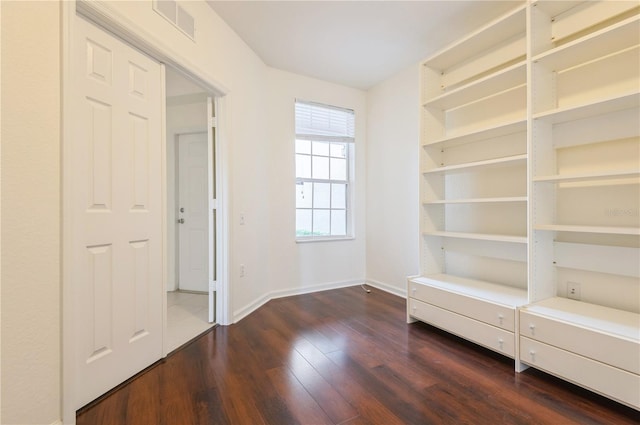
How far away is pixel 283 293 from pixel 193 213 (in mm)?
1616

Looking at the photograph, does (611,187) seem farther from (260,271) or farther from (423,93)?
(260,271)

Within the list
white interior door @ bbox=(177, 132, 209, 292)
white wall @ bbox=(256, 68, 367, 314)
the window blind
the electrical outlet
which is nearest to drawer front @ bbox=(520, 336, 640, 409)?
the electrical outlet

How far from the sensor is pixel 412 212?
3.40m

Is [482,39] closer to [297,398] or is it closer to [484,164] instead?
[484,164]

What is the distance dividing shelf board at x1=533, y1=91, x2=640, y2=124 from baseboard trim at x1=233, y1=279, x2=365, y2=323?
9.32 ft

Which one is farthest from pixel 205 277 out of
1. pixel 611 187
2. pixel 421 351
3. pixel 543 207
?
pixel 611 187

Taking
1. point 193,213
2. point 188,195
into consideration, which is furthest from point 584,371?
point 188,195

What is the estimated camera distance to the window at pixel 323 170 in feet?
12.4

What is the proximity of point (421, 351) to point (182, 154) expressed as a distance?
3.63 meters

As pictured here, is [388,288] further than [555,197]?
Yes

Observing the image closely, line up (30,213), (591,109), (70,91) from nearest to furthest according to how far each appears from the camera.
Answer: (30,213) < (70,91) < (591,109)

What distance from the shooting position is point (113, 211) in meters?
1.71

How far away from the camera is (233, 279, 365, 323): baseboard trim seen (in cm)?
288

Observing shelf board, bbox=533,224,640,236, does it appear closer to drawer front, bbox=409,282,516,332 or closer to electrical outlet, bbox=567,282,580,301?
electrical outlet, bbox=567,282,580,301
